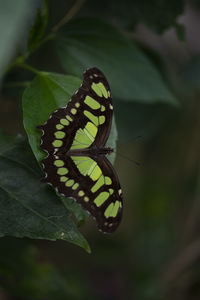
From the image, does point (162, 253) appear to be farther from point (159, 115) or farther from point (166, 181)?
point (159, 115)

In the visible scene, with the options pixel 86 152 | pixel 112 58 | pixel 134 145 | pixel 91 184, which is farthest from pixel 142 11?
pixel 134 145

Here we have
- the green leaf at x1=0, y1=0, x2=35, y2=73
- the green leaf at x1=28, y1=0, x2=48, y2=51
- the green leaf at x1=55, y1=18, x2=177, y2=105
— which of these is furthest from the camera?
the green leaf at x1=55, y1=18, x2=177, y2=105

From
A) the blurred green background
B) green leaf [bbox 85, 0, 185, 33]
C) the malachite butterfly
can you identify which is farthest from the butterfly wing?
green leaf [bbox 85, 0, 185, 33]

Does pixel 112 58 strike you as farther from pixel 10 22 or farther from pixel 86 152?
pixel 10 22

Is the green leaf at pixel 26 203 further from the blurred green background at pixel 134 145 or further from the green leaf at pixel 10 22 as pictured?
the green leaf at pixel 10 22

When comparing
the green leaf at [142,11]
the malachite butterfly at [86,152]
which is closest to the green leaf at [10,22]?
the malachite butterfly at [86,152]

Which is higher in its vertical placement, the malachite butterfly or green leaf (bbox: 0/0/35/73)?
green leaf (bbox: 0/0/35/73)

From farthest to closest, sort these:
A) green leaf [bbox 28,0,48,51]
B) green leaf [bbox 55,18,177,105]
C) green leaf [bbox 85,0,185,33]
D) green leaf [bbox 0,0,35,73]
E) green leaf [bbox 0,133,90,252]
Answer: green leaf [bbox 85,0,185,33]
green leaf [bbox 55,18,177,105]
green leaf [bbox 28,0,48,51]
green leaf [bbox 0,133,90,252]
green leaf [bbox 0,0,35,73]

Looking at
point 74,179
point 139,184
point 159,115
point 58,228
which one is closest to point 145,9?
point 159,115

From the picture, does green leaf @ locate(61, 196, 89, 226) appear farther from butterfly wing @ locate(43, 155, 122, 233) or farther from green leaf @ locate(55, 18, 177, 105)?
green leaf @ locate(55, 18, 177, 105)
